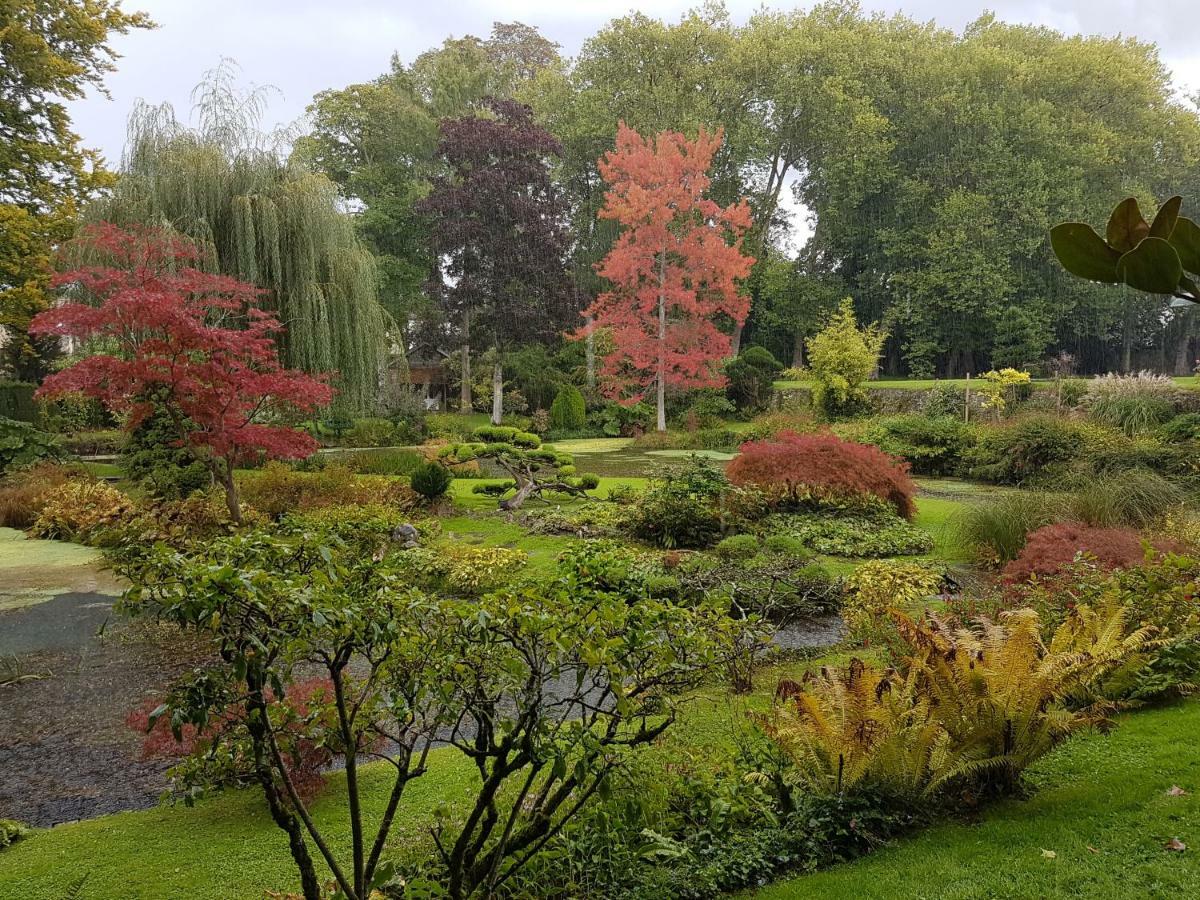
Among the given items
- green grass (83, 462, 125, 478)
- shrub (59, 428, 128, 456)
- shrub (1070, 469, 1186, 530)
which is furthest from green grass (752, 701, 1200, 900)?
shrub (59, 428, 128, 456)

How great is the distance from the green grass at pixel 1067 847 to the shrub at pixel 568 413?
2118cm

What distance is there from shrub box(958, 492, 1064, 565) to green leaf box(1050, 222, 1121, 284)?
6.38 m

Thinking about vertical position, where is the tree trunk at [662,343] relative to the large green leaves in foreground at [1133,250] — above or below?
above

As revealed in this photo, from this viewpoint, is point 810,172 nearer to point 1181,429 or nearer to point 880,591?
point 1181,429

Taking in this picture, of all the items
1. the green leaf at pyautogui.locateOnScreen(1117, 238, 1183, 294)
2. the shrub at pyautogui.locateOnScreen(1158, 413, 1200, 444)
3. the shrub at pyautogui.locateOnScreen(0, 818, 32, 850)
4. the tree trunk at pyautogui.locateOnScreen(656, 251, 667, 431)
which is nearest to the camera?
the green leaf at pyautogui.locateOnScreen(1117, 238, 1183, 294)

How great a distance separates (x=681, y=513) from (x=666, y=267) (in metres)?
16.0

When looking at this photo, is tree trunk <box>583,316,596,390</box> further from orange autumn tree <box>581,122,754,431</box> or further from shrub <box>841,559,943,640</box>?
shrub <box>841,559,943,640</box>

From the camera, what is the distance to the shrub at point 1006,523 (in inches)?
290

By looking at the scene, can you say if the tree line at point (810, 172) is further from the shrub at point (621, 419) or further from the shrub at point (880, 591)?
the shrub at point (880, 591)

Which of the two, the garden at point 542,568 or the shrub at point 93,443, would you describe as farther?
the shrub at point 93,443

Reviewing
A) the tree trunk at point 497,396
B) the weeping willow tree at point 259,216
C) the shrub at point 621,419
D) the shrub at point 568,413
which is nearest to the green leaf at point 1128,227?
the weeping willow tree at point 259,216

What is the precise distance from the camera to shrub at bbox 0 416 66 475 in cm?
1331

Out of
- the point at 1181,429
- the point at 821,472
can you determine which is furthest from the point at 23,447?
the point at 1181,429

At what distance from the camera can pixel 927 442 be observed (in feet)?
52.2
